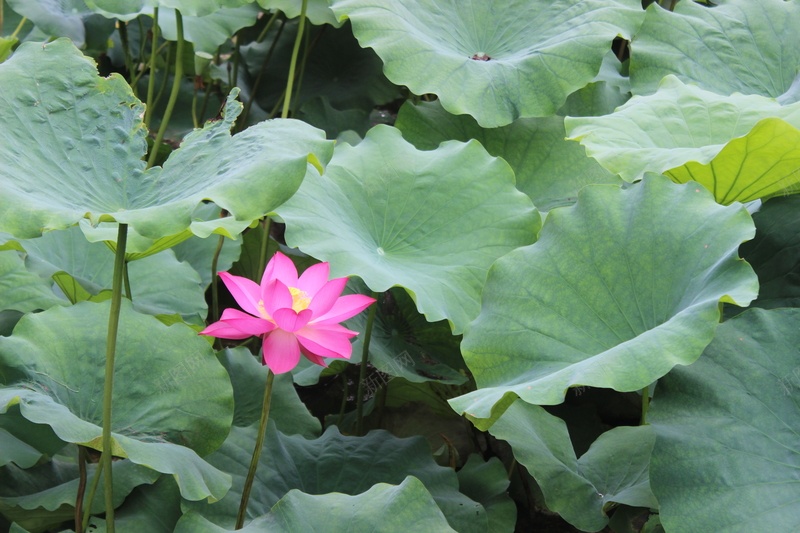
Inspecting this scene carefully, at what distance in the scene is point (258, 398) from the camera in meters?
1.43

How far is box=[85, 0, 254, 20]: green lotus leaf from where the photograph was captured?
5.27 feet

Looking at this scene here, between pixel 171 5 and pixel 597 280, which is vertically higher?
pixel 171 5

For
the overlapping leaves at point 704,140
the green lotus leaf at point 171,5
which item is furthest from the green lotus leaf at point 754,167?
the green lotus leaf at point 171,5

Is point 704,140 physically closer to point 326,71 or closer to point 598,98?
point 598,98

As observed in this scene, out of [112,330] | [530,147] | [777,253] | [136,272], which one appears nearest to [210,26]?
[136,272]

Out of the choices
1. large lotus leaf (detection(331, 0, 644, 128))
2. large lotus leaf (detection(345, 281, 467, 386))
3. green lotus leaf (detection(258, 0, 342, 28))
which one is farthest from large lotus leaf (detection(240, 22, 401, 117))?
large lotus leaf (detection(345, 281, 467, 386))

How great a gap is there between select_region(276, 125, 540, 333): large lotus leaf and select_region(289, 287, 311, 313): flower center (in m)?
0.17

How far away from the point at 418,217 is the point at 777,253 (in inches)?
24.3

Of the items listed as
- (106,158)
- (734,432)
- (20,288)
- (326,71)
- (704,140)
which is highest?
(106,158)

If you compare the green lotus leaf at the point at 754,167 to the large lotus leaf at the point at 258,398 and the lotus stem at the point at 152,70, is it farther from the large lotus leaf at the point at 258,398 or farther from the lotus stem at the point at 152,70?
the lotus stem at the point at 152,70

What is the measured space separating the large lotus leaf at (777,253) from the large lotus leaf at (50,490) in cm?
104

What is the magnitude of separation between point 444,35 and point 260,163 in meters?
1.01

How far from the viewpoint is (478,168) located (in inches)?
59.3

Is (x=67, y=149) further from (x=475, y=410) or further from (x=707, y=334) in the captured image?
(x=707, y=334)
